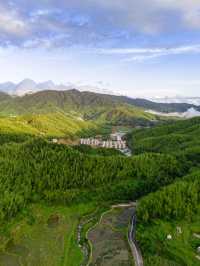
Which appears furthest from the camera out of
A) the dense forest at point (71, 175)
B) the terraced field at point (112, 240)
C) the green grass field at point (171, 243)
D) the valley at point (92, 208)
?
the dense forest at point (71, 175)

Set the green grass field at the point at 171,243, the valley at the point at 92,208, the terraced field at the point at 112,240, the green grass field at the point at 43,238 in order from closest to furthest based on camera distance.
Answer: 1. the green grass field at the point at 171,243
2. the terraced field at the point at 112,240
3. the green grass field at the point at 43,238
4. the valley at the point at 92,208

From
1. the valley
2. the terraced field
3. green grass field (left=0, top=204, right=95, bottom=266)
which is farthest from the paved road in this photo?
green grass field (left=0, top=204, right=95, bottom=266)

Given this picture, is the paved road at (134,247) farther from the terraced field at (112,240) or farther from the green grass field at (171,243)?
the green grass field at (171,243)

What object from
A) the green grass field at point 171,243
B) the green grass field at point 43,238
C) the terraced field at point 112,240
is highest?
the green grass field at point 171,243

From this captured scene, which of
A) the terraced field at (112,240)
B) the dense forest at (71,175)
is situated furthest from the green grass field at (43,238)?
the dense forest at (71,175)

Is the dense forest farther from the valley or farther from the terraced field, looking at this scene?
the terraced field
